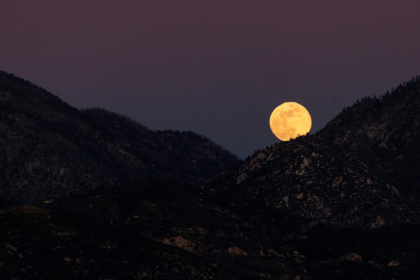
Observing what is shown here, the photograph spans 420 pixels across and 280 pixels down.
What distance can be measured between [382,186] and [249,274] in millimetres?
83407

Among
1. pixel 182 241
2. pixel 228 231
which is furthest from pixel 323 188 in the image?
pixel 182 241

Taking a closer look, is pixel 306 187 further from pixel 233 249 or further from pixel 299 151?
pixel 233 249

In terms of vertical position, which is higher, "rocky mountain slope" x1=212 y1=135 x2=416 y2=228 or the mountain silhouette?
"rocky mountain slope" x1=212 y1=135 x2=416 y2=228

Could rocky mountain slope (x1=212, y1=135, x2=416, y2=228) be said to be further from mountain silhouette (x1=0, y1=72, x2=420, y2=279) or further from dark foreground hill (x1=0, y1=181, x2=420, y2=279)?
dark foreground hill (x1=0, y1=181, x2=420, y2=279)

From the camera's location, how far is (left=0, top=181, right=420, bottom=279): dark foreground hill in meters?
94.8

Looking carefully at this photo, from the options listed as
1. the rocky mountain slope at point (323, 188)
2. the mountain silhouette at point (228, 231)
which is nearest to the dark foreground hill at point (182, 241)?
the mountain silhouette at point (228, 231)

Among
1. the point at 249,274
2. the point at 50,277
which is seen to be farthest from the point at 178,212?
the point at 50,277

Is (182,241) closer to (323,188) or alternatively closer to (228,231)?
(228,231)

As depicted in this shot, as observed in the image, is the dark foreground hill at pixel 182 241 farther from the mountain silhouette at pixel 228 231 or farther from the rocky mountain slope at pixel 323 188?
the rocky mountain slope at pixel 323 188

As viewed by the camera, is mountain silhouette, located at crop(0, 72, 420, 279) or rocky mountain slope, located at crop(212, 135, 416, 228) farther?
rocky mountain slope, located at crop(212, 135, 416, 228)

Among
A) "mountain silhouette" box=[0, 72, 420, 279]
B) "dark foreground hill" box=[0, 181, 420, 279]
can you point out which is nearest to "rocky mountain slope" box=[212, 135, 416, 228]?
"mountain silhouette" box=[0, 72, 420, 279]

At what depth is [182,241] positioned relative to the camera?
4660 inches

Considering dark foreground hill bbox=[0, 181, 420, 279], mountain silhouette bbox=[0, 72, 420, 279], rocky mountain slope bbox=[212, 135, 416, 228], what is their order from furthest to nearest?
rocky mountain slope bbox=[212, 135, 416, 228] < mountain silhouette bbox=[0, 72, 420, 279] < dark foreground hill bbox=[0, 181, 420, 279]

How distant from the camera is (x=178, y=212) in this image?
132000 mm
